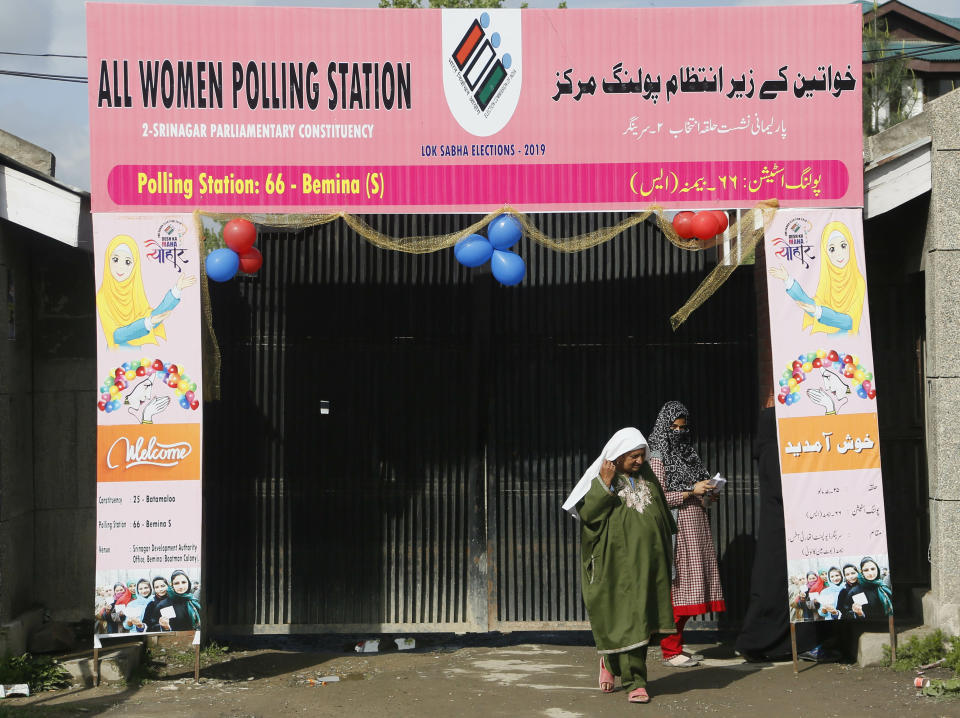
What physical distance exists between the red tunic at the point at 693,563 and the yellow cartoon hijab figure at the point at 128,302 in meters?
3.24

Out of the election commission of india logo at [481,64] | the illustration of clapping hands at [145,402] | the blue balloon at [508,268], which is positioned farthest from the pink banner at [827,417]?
the illustration of clapping hands at [145,402]

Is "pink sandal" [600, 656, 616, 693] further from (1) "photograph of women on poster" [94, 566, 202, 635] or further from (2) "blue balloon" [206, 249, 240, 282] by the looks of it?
(2) "blue balloon" [206, 249, 240, 282]

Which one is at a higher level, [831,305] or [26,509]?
[831,305]

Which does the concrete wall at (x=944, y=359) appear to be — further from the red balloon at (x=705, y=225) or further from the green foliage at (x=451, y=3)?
the green foliage at (x=451, y=3)

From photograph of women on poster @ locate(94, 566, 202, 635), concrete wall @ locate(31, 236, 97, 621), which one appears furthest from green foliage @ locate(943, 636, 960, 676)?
concrete wall @ locate(31, 236, 97, 621)

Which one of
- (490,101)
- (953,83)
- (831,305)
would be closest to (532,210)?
(490,101)

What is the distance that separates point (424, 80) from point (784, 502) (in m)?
3.43

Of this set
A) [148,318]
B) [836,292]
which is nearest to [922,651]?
[836,292]

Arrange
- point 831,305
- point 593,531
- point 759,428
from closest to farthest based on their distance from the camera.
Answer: point 593,531 < point 831,305 < point 759,428

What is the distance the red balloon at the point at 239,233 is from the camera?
6656mm

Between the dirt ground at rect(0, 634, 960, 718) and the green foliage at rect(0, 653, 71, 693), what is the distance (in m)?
0.08

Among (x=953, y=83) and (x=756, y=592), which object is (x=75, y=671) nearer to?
(x=756, y=592)

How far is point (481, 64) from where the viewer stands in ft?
21.7

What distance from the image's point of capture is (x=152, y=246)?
6.57 metres
